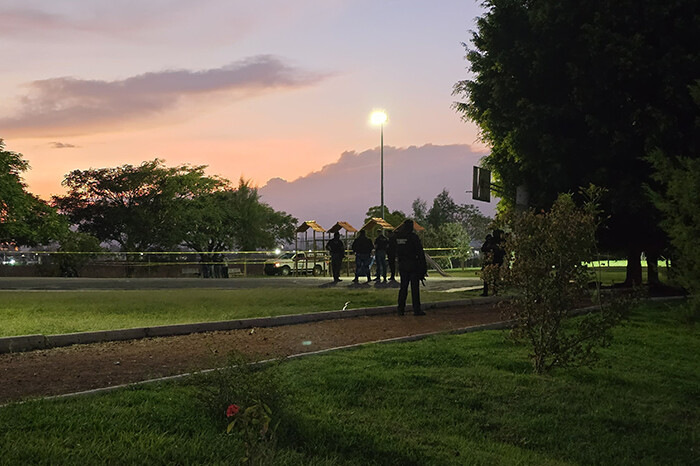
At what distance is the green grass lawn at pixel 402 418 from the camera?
4648 mm

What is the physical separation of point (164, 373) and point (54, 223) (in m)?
37.5

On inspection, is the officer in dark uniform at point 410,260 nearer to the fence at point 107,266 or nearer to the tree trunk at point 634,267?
the tree trunk at point 634,267

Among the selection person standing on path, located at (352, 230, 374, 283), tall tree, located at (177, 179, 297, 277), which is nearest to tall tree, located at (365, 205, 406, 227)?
tall tree, located at (177, 179, 297, 277)

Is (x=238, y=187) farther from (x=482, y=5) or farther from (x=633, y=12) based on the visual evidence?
(x=633, y=12)

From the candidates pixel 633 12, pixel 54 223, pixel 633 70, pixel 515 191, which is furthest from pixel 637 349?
pixel 54 223

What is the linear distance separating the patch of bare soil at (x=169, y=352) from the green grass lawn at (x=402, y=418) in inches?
32.9

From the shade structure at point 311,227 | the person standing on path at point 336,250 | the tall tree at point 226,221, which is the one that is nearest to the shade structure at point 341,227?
the shade structure at point 311,227

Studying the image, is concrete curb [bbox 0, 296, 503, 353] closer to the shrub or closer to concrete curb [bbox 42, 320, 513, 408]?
concrete curb [bbox 42, 320, 513, 408]

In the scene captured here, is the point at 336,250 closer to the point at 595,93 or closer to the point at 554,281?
the point at 595,93

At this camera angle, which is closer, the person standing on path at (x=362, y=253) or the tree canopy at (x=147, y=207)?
the person standing on path at (x=362, y=253)

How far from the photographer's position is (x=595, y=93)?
57.8ft

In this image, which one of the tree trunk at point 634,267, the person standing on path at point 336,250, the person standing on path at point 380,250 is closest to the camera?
the tree trunk at point 634,267

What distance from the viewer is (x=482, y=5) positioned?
66.0 feet

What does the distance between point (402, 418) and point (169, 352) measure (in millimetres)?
4079
